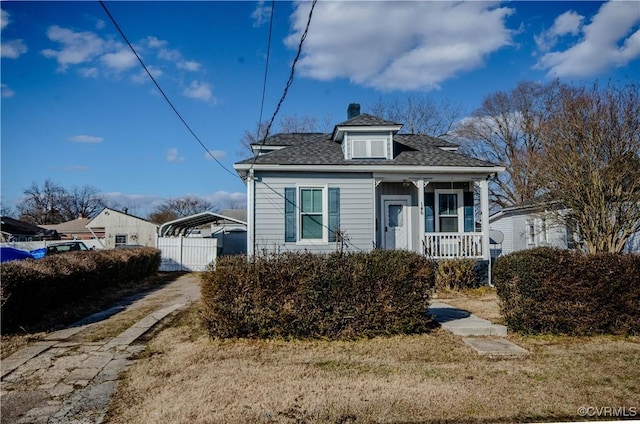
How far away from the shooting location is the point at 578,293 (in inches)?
239

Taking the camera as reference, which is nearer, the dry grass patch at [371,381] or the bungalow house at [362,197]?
the dry grass patch at [371,381]

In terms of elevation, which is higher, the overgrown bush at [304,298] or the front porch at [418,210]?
the front porch at [418,210]

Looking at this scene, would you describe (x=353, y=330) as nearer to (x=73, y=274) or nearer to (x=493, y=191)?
(x=73, y=274)

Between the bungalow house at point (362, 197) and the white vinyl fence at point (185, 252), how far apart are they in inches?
301

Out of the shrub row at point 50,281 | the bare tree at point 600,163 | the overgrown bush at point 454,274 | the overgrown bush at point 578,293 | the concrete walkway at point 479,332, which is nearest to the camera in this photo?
the concrete walkway at point 479,332

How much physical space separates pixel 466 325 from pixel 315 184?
6787 millimetres

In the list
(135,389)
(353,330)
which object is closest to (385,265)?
(353,330)

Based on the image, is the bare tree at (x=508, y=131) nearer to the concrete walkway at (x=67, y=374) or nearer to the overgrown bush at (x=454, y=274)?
the overgrown bush at (x=454, y=274)

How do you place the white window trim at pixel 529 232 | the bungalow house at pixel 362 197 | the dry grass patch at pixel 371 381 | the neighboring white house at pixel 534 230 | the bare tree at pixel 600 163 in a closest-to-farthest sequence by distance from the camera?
the dry grass patch at pixel 371 381 → the bare tree at pixel 600 163 → the bungalow house at pixel 362 197 → the neighboring white house at pixel 534 230 → the white window trim at pixel 529 232

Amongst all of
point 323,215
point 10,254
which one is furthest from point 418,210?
point 10,254

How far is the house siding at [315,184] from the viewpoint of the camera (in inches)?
479

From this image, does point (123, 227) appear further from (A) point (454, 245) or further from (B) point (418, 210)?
(A) point (454, 245)

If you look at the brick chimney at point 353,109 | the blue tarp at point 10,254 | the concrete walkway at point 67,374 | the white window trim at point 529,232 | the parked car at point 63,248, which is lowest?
the concrete walkway at point 67,374

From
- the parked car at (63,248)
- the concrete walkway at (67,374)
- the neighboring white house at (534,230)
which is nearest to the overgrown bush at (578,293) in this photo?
the concrete walkway at (67,374)
